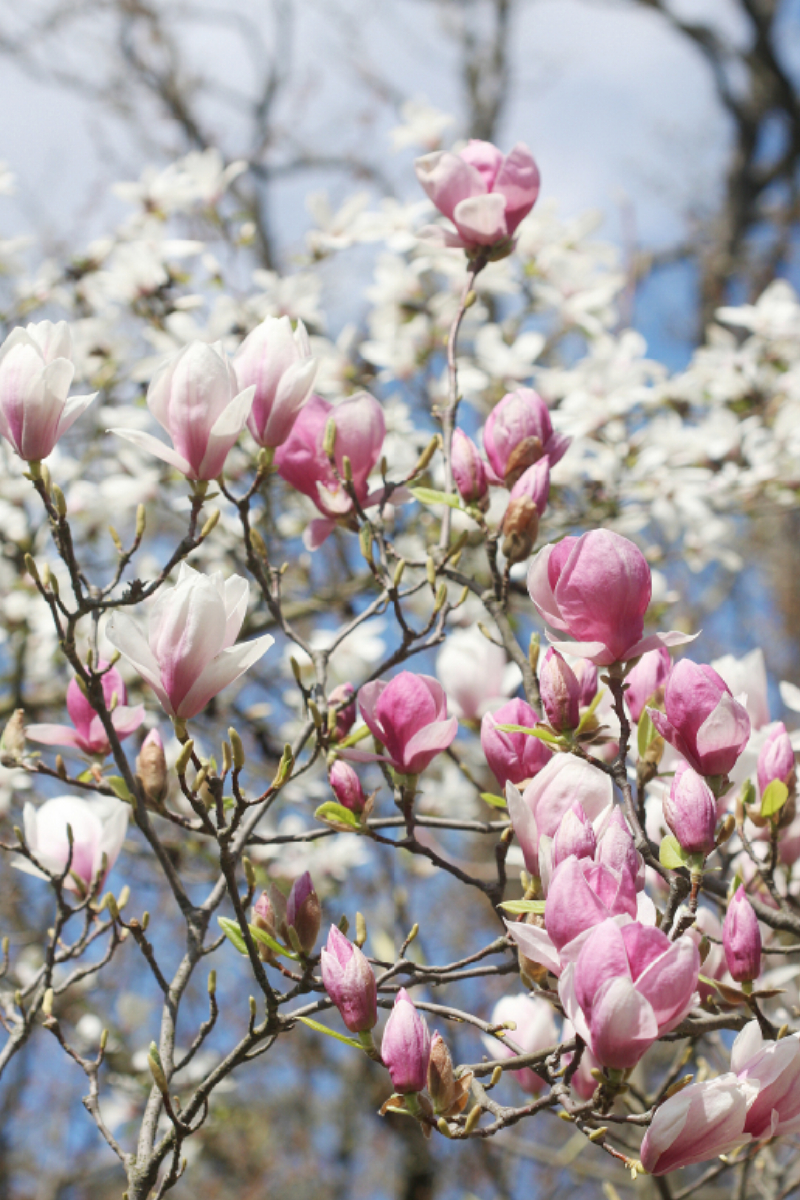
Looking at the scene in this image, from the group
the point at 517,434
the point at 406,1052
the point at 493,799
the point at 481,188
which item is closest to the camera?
the point at 406,1052

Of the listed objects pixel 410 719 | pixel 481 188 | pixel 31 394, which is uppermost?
pixel 481 188

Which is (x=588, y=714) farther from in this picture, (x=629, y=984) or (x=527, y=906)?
(x=629, y=984)

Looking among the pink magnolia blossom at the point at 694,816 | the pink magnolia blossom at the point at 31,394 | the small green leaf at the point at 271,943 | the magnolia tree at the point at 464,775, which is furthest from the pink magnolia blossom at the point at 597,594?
the pink magnolia blossom at the point at 31,394

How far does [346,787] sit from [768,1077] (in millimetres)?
406

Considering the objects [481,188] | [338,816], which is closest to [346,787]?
[338,816]

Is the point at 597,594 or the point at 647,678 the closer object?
the point at 597,594

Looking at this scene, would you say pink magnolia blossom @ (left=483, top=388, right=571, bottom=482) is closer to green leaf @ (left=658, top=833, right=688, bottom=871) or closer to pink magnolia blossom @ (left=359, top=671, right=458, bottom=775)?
pink magnolia blossom @ (left=359, top=671, right=458, bottom=775)

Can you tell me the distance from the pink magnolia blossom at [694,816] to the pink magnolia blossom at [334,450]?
0.49 m

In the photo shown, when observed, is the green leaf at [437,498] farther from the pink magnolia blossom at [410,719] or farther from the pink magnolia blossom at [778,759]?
the pink magnolia blossom at [778,759]

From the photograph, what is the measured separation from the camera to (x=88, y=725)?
0.97 metres

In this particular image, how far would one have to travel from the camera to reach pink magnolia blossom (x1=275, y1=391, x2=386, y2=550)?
3.25ft

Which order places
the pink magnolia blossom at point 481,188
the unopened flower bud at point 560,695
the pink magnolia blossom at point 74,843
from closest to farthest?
the unopened flower bud at point 560,695
the pink magnolia blossom at point 74,843
the pink magnolia blossom at point 481,188

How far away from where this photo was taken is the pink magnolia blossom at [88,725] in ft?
3.11

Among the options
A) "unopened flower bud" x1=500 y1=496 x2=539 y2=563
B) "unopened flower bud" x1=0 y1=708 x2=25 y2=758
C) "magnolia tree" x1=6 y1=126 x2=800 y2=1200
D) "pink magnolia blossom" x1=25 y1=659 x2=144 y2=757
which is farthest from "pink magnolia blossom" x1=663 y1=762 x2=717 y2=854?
"unopened flower bud" x1=0 y1=708 x2=25 y2=758
